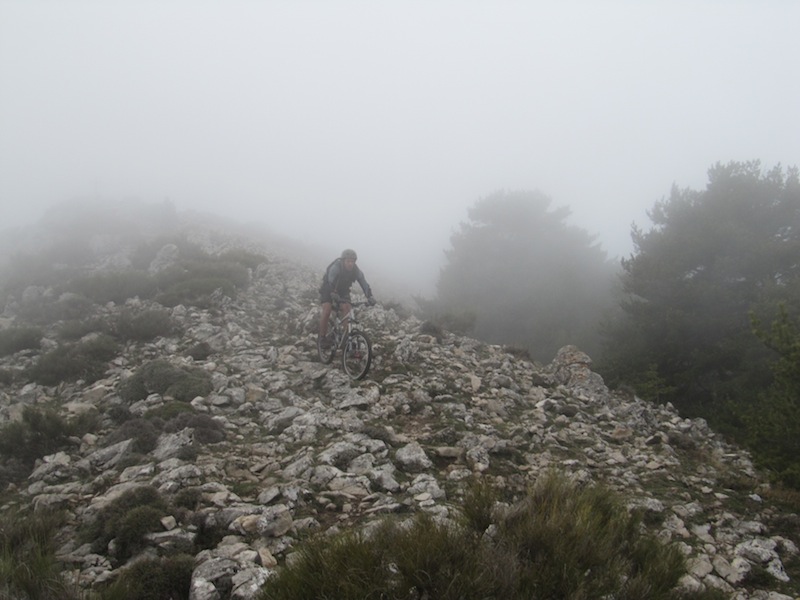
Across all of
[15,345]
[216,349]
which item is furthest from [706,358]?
[15,345]

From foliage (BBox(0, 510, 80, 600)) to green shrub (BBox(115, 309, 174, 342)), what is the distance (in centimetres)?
716

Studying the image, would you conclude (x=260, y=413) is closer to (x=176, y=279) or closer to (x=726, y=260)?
(x=176, y=279)

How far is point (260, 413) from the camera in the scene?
7668 mm

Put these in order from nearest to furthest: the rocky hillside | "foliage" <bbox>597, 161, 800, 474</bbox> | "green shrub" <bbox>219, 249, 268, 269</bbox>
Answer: the rocky hillside < "foliage" <bbox>597, 161, 800, 474</bbox> < "green shrub" <bbox>219, 249, 268, 269</bbox>

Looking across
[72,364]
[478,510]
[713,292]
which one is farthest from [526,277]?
[478,510]

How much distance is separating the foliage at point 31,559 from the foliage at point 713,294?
40.7 feet

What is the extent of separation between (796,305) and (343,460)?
13470mm

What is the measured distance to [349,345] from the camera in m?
9.54

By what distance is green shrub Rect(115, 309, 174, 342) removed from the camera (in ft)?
36.0

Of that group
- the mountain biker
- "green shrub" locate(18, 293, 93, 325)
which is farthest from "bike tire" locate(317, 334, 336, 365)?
"green shrub" locate(18, 293, 93, 325)

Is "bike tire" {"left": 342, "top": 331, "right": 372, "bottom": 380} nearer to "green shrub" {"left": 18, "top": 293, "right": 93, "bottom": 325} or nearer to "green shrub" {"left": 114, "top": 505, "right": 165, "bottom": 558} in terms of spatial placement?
"green shrub" {"left": 114, "top": 505, "right": 165, "bottom": 558}

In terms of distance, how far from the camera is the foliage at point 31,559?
9.52ft

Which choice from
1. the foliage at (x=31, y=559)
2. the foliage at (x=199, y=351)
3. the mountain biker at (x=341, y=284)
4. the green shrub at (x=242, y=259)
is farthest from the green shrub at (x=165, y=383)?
the green shrub at (x=242, y=259)

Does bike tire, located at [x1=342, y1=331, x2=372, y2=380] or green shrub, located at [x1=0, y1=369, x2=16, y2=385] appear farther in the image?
bike tire, located at [x1=342, y1=331, x2=372, y2=380]
